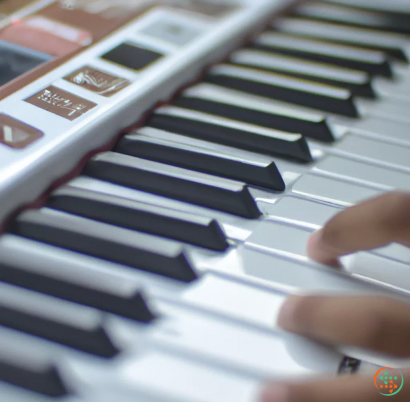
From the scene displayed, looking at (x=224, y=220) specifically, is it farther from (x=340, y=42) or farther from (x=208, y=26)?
(x=340, y=42)

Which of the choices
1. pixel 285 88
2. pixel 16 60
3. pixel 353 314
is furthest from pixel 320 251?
pixel 16 60

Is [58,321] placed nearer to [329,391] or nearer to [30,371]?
[30,371]

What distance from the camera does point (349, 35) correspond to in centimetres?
136

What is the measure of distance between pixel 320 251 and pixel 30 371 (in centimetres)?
38

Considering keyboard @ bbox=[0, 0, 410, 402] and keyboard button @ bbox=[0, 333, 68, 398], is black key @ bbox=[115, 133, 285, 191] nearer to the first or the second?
keyboard @ bbox=[0, 0, 410, 402]

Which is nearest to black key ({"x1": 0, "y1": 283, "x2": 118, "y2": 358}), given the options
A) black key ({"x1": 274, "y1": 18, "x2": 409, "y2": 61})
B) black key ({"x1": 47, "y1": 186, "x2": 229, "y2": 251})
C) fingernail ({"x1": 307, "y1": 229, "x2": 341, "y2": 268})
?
black key ({"x1": 47, "y1": 186, "x2": 229, "y2": 251})

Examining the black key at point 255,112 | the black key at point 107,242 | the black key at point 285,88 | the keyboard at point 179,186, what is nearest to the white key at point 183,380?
the keyboard at point 179,186

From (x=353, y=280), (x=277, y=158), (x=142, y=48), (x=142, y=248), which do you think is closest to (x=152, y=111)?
(x=142, y=48)

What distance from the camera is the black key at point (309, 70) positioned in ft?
3.80

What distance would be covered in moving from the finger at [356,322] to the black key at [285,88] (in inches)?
21.7

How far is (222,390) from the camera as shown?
58cm

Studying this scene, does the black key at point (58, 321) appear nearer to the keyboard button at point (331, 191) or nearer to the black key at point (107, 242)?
the black key at point (107, 242)

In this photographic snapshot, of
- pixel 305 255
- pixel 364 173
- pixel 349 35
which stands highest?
pixel 349 35

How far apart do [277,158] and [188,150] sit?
16 centimetres
